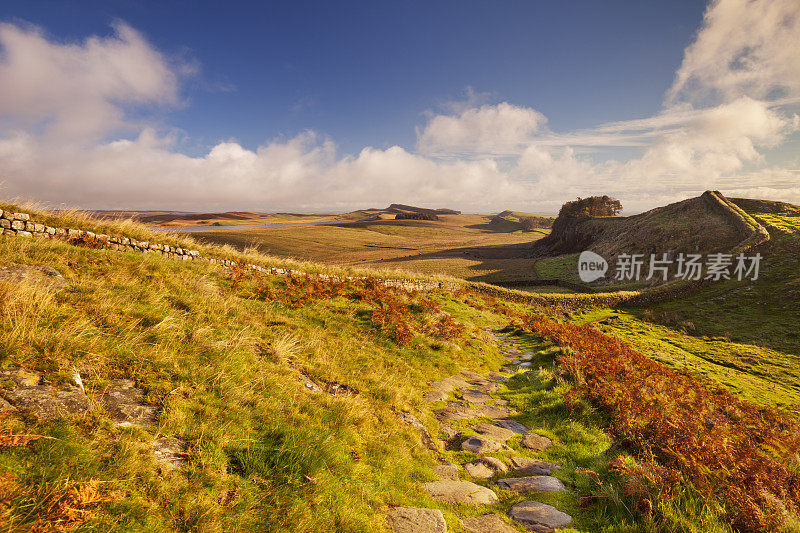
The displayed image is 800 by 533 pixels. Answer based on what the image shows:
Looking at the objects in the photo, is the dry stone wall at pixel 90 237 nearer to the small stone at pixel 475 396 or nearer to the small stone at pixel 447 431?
the small stone at pixel 475 396

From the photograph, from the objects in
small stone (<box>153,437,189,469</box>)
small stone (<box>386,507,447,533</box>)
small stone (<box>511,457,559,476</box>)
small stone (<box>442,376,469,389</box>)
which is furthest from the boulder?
small stone (<box>442,376,469,389</box>)

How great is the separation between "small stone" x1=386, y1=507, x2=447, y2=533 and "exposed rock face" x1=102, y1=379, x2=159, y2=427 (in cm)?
327

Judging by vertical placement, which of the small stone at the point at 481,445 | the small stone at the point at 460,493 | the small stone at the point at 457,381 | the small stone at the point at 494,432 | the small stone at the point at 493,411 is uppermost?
the small stone at the point at 460,493

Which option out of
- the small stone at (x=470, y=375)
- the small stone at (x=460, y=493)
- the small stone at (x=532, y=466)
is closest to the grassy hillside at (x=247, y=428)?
the small stone at (x=460, y=493)

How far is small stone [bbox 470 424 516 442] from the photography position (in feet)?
22.7

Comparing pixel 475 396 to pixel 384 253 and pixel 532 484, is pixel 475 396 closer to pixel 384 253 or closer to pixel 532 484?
pixel 532 484

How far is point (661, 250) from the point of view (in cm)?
4166

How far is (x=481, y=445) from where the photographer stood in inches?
251

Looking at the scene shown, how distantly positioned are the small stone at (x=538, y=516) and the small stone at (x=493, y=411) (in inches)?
131

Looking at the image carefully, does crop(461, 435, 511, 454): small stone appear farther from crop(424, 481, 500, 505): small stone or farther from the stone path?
crop(424, 481, 500, 505): small stone

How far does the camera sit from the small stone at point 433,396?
8.38 m

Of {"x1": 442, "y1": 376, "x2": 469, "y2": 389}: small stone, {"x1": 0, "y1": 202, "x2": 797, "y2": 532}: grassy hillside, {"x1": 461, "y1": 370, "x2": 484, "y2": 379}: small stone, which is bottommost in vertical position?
{"x1": 461, "y1": 370, "x2": 484, "y2": 379}: small stone

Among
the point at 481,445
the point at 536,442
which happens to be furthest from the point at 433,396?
the point at 536,442

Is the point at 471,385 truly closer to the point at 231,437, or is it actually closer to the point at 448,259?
the point at 231,437
